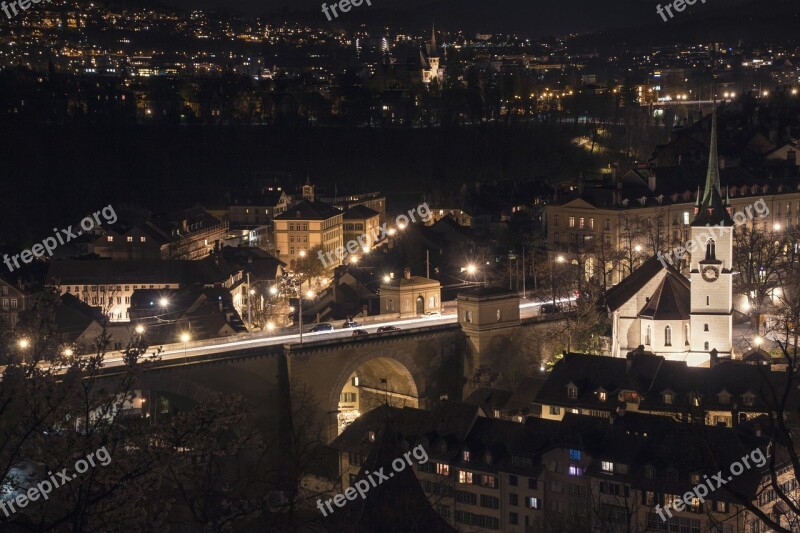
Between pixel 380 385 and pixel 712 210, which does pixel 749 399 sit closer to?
pixel 712 210

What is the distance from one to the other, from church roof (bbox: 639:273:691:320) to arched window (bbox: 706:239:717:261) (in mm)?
1160

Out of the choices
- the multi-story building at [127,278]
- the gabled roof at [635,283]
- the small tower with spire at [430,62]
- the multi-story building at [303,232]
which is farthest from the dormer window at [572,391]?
the small tower with spire at [430,62]

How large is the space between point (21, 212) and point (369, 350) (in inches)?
1325

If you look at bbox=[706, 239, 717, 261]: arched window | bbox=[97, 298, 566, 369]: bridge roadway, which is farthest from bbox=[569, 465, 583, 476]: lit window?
bbox=[706, 239, 717, 261]: arched window

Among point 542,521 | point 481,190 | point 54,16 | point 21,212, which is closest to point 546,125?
point 481,190

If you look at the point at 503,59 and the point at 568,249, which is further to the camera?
the point at 503,59

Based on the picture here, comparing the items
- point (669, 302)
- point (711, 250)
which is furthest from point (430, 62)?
point (711, 250)

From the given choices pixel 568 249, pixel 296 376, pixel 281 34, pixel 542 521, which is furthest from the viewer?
pixel 281 34

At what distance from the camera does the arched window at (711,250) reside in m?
30.9

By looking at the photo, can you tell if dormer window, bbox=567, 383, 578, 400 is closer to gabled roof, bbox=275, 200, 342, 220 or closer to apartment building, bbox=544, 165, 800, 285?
apartment building, bbox=544, 165, 800, 285

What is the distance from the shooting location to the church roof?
31.3 m

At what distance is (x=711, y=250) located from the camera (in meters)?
30.9

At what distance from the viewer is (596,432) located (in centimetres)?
2498

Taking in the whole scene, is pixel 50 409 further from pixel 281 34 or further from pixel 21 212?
pixel 281 34
